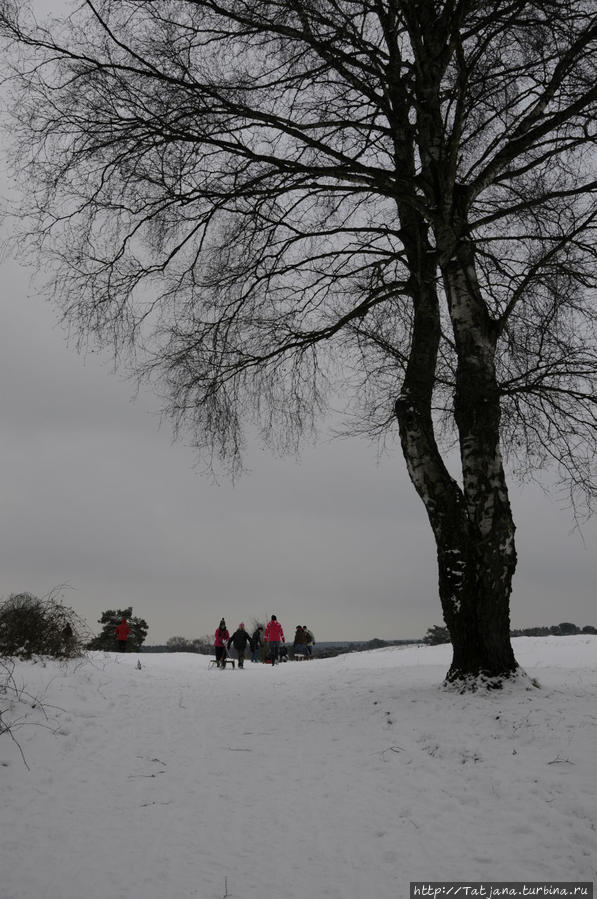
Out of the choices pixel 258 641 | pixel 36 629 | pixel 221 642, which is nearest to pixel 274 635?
pixel 258 641

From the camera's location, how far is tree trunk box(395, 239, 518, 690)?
707cm

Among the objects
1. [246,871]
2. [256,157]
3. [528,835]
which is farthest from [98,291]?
[528,835]

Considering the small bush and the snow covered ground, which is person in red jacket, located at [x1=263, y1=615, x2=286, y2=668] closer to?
the small bush

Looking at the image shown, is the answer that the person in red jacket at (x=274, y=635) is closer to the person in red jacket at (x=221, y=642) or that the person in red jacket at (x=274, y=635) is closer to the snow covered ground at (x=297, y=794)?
the person in red jacket at (x=221, y=642)

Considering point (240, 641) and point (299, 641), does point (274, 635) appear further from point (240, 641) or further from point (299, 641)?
point (299, 641)

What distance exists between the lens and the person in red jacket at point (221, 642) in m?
17.6

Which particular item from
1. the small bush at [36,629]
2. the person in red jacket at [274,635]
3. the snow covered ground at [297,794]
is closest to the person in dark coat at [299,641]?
the person in red jacket at [274,635]

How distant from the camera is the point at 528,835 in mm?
3707

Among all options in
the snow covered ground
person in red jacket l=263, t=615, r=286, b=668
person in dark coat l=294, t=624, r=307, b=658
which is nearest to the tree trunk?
the snow covered ground

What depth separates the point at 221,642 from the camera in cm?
1761

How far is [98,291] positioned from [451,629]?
616 centimetres

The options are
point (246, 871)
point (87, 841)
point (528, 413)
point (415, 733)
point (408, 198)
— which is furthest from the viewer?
point (528, 413)

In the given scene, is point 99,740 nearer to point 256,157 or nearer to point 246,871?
point 246,871

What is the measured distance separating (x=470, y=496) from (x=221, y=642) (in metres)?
12.2
